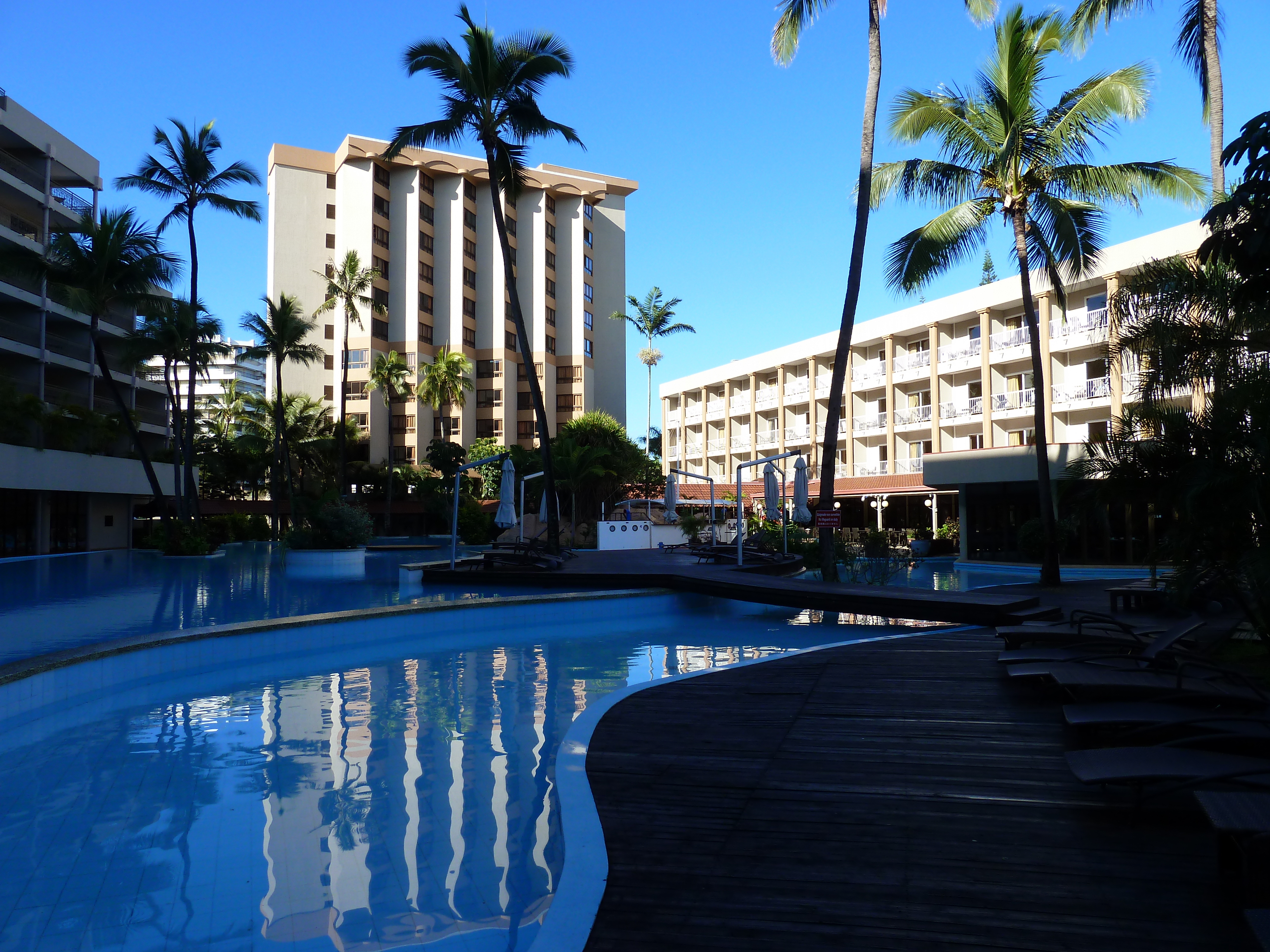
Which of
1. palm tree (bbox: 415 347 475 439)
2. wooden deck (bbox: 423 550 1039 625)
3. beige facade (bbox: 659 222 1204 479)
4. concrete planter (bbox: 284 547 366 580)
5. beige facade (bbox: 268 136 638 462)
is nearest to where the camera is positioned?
wooden deck (bbox: 423 550 1039 625)

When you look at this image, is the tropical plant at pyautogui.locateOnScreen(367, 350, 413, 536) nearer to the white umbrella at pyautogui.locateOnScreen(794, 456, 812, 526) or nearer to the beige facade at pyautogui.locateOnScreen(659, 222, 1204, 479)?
the beige facade at pyautogui.locateOnScreen(659, 222, 1204, 479)

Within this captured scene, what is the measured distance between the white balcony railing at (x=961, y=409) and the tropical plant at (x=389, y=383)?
93.4ft

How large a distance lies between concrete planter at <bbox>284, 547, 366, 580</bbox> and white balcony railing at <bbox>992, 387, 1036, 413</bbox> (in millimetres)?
24617

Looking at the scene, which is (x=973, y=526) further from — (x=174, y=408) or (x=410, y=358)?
(x=410, y=358)

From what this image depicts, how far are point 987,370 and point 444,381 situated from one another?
1226 inches

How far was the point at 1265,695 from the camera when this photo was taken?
5262 mm

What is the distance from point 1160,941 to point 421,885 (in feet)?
10.4

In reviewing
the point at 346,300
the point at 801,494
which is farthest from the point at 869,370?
the point at 346,300

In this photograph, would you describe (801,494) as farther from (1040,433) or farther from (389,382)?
(389,382)

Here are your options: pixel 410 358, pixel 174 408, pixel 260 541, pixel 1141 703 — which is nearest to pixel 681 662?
pixel 1141 703

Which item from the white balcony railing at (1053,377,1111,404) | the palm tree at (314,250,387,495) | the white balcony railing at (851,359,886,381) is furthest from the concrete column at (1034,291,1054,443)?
the palm tree at (314,250,387,495)

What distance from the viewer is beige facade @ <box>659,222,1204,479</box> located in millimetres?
30531

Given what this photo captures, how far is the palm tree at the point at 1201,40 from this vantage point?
1403 centimetres

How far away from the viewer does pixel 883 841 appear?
3.61m
